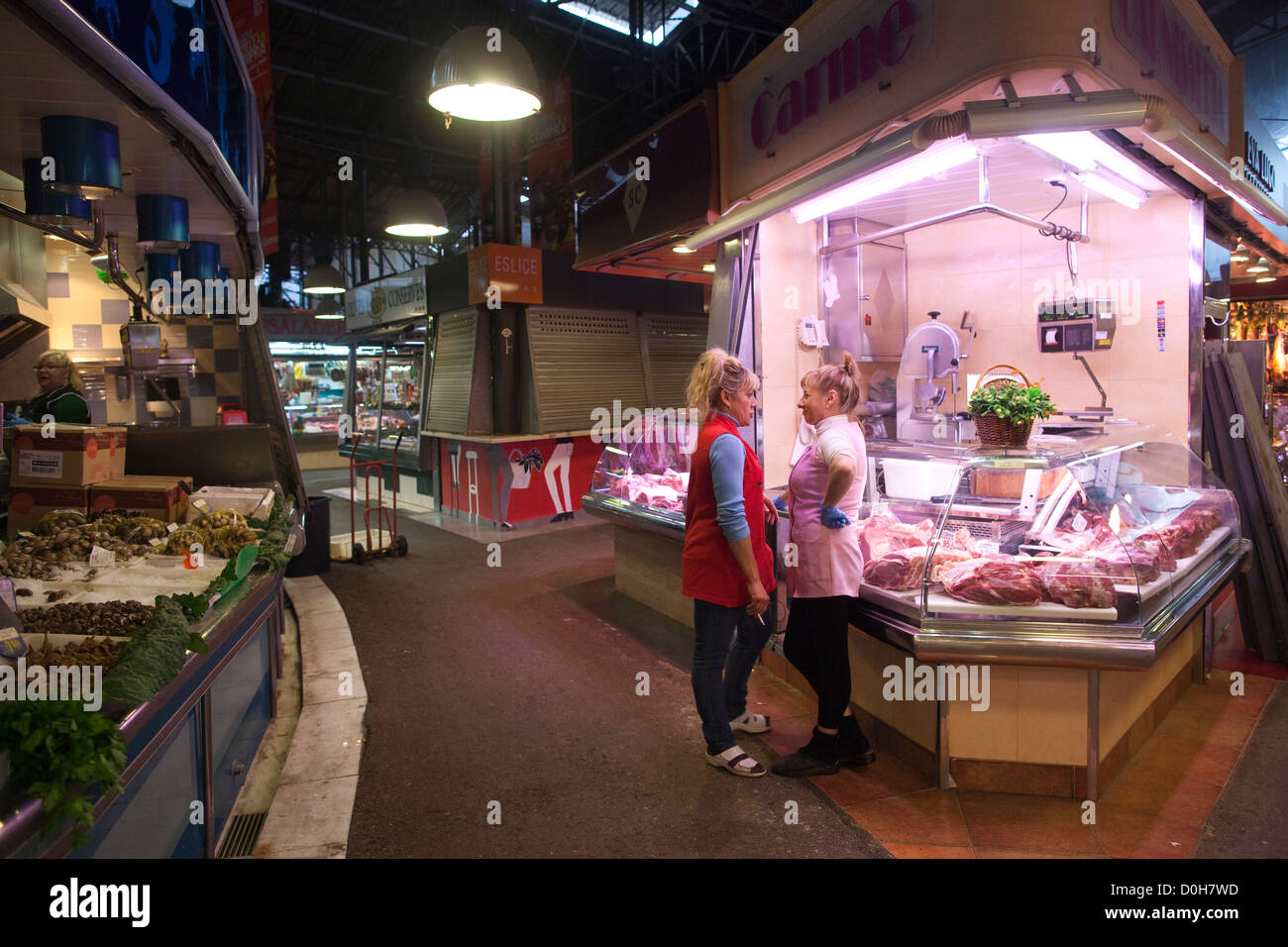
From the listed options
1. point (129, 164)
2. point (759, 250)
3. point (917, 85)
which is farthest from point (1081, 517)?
point (129, 164)

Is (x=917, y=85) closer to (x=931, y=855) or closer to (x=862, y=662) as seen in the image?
(x=862, y=662)

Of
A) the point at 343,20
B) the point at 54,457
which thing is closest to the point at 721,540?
the point at 54,457

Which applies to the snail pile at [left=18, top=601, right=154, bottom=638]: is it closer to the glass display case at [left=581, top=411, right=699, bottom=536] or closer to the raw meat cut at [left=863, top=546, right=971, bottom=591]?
the raw meat cut at [left=863, top=546, right=971, bottom=591]

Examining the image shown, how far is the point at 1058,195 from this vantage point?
6.06 meters

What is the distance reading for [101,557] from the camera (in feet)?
11.7

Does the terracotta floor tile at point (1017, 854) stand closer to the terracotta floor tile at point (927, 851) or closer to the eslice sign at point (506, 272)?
the terracotta floor tile at point (927, 851)

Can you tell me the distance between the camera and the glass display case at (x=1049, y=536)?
3.48 meters

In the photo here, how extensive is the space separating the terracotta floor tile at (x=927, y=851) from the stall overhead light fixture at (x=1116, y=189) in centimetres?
412

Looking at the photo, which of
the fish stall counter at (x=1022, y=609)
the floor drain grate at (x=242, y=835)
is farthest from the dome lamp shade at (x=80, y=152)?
the fish stall counter at (x=1022, y=609)

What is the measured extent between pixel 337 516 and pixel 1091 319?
9.65 m

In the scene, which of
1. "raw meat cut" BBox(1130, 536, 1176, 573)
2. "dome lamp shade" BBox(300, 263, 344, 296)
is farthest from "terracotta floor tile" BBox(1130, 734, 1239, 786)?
"dome lamp shade" BBox(300, 263, 344, 296)

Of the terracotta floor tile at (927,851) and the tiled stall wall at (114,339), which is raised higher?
the tiled stall wall at (114,339)
